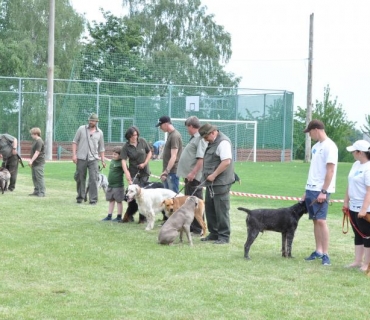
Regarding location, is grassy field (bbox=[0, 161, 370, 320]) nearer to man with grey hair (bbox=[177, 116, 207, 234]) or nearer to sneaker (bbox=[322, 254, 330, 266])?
sneaker (bbox=[322, 254, 330, 266])

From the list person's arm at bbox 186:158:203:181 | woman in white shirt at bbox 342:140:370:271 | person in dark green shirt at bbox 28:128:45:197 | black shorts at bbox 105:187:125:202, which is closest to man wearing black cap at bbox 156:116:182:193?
black shorts at bbox 105:187:125:202

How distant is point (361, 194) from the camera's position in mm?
8875

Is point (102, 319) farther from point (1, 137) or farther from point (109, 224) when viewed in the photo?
point (1, 137)

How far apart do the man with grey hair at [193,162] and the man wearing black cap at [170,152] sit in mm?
597

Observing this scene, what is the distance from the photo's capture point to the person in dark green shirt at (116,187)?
43.4ft

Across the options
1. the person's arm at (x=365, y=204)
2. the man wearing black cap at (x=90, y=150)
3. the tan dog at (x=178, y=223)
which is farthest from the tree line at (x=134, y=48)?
the person's arm at (x=365, y=204)

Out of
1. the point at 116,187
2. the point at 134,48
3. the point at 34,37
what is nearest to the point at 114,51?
the point at 134,48

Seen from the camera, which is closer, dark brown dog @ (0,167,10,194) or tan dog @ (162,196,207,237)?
tan dog @ (162,196,207,237)

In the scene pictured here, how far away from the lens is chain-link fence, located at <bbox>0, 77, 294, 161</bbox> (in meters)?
37.5

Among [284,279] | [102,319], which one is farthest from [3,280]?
[284,279]

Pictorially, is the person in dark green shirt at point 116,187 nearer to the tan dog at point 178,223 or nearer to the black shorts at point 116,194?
the black shorts at point 116,194

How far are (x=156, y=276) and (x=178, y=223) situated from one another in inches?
93.9

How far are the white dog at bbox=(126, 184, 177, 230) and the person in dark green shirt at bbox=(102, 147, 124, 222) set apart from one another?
1.08 meters

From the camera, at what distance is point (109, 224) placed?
12711 millimetres
